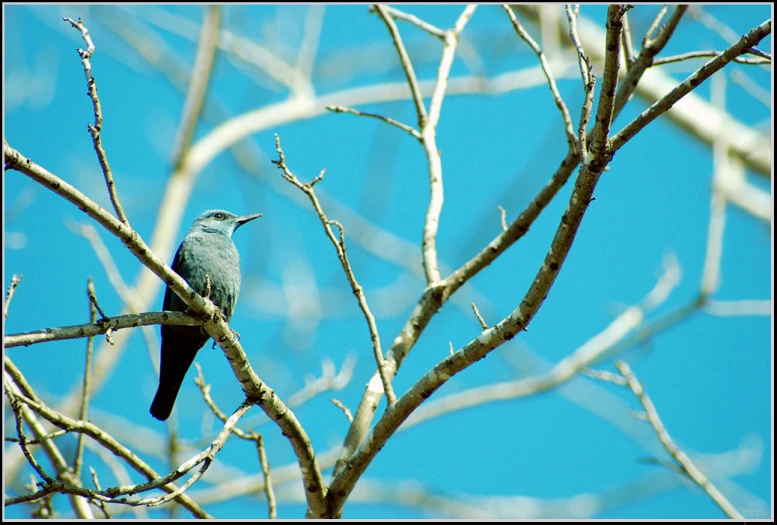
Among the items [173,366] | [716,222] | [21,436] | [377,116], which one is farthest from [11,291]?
[716,222]

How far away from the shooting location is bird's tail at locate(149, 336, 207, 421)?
5266 millimetres

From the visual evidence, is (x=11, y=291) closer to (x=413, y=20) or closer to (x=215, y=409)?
(x=215, y=409)

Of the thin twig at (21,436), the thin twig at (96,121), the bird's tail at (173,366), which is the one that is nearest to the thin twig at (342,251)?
the thin twig at (96,121)

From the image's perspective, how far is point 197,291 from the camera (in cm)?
544

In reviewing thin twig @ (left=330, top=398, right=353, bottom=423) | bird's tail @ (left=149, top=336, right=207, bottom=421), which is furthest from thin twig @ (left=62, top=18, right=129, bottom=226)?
bird's tail @ (left=149, top=336, right=207, bottom=421)

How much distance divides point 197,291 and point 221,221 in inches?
44.6

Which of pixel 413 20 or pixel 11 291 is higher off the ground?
pixel 413 20

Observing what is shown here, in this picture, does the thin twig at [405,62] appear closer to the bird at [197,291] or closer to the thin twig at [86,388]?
the bird at [197,291]

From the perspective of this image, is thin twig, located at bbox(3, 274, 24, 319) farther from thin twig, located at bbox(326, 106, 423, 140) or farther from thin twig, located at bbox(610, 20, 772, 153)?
thin twig, located at bbox(610, 20, 772, 153)

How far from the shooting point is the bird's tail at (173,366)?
Result: 5.27 metres

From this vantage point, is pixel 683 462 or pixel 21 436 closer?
pixel 21 436

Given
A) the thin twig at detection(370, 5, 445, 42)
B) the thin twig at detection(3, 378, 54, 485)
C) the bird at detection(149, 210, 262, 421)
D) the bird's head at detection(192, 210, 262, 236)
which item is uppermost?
the thin twig at detection(370, 5, 445, 42)

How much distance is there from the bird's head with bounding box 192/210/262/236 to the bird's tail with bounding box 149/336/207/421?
119 cm

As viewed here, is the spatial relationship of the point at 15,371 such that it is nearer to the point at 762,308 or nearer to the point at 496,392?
the point at 496,392
